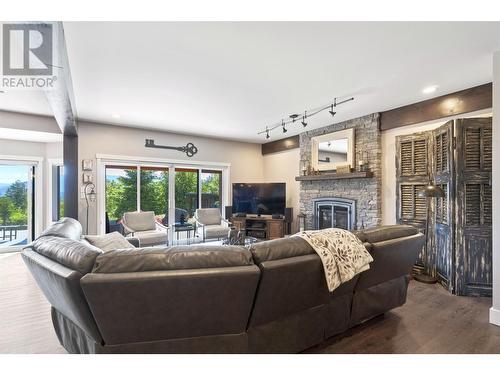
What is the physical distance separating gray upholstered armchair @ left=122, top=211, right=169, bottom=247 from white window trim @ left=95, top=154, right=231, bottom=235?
67 cm

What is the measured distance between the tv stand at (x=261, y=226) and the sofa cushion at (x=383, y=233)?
3.74m

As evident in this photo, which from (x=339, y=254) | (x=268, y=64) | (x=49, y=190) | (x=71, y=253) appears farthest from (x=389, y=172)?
(x=49, y=190)

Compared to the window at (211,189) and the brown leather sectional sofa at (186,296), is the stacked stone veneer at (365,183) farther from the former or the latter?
the brown leather sectional sofa at (186,296)

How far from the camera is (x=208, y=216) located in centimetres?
611

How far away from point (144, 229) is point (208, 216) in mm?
1494

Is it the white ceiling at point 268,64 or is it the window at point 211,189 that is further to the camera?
the window at point 211,189

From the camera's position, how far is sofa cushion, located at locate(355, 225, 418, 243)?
2176mm

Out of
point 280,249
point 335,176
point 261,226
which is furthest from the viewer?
point 261,226

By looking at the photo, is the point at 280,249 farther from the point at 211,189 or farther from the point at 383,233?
the point at 211,189

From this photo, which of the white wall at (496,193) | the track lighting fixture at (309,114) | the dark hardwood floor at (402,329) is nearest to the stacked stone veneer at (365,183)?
the track lighting fixture at (309,114)

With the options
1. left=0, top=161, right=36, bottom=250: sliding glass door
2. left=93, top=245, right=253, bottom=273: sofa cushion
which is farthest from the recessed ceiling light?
left=0, top=161, right=36, bottom=250: sliding glass door

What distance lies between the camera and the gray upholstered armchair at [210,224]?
569cm

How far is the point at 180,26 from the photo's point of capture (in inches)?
83.9

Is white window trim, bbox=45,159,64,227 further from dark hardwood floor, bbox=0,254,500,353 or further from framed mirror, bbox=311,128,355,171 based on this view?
framed mirror, bbox=311,128,355,171
